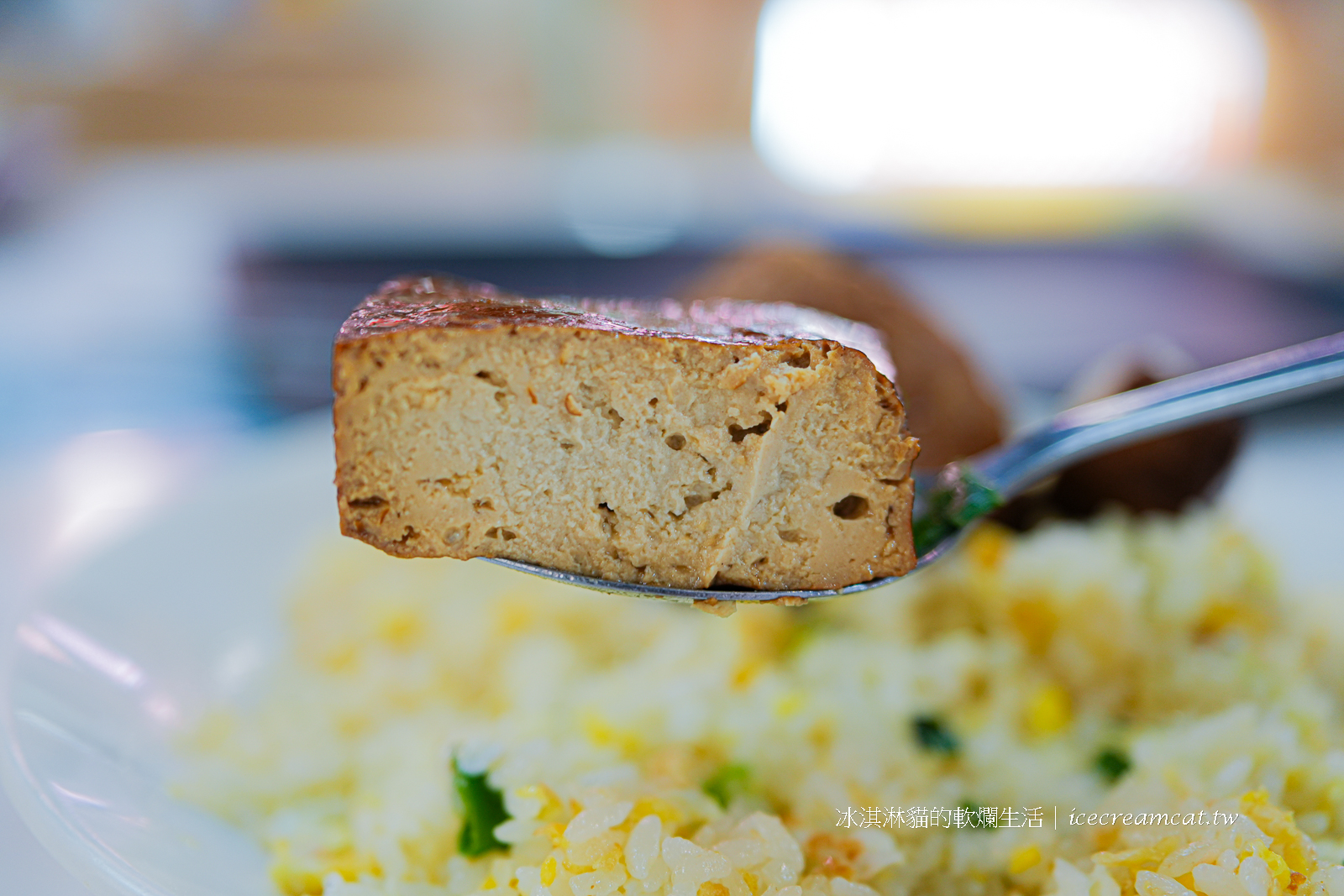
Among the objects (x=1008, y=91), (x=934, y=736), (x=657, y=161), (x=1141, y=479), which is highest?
(x=1008, y=91)

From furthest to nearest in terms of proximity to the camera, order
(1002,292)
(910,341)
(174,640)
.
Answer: (1002,292)
(910,341)
(174,640)

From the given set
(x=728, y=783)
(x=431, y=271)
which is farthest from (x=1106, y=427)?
(x=431, y=271)

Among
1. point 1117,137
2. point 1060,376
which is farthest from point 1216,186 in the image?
point 1060,376

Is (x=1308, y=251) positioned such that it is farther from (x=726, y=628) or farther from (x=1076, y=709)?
(x=726, y=628)

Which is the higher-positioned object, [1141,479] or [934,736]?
[1141,479]

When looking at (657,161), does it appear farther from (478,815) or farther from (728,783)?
(478,815)

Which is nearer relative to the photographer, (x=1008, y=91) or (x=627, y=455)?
(x=627, y=455)

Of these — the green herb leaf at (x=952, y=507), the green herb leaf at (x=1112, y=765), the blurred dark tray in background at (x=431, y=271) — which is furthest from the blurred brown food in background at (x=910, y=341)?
the blurred dark tray in background at (x=431, y=271)

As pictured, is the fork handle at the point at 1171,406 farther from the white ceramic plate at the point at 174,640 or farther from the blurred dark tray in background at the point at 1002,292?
the blurred dark tray in background at the point at 1002,292
